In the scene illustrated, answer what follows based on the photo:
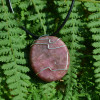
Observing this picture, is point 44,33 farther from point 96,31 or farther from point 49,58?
point 96,31

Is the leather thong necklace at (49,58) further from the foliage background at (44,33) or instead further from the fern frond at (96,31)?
the fern frond at (96,31)

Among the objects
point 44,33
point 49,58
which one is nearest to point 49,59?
point 49,58

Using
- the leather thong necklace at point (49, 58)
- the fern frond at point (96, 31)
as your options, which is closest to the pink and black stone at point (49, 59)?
the leather thong necklace at point (49, 58)

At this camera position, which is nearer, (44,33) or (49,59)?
(49,59)

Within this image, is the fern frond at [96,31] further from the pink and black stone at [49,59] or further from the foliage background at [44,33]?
the pink and black stone at [49,59]

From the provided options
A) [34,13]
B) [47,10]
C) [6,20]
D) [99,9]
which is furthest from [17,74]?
[99,9]

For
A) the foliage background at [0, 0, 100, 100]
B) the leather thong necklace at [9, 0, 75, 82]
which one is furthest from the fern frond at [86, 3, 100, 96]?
the leather thong necklace at [9, 0, 75, 82]
